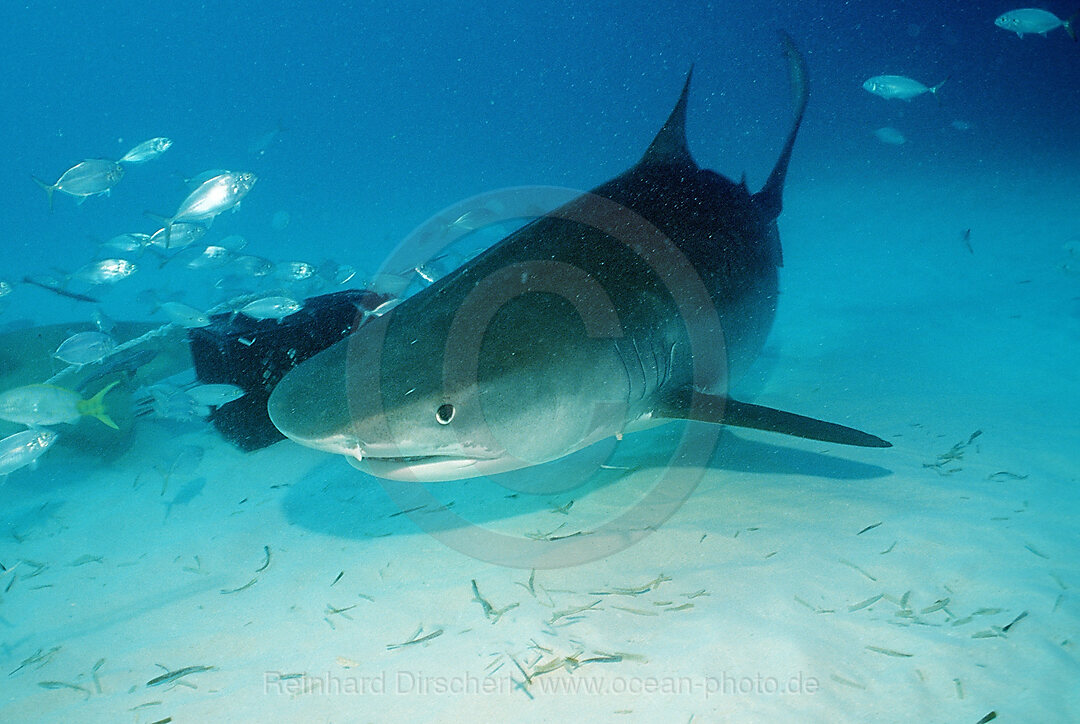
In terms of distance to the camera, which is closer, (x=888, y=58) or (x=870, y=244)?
(x=870, y=244)

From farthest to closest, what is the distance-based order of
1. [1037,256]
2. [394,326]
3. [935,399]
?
[1037,256], [935,399], [394,326]

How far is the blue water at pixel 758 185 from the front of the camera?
310cm

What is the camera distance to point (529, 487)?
13.0 ft

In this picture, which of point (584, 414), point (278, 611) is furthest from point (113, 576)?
point (584, 414)

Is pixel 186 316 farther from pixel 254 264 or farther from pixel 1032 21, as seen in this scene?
pixel 1032 21

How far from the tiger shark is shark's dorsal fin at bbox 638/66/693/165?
1cm

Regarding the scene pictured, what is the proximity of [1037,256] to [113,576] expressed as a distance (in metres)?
17.2

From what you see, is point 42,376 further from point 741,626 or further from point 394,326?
point 741,626

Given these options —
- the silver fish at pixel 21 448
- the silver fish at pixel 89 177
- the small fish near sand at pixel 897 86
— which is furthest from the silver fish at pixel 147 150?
the small fish near sand at pixel 897 86

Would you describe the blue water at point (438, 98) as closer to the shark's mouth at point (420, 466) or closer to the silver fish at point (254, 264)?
the silver fish at point (254, 264)

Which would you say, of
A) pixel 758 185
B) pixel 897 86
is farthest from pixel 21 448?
pixel 758 185

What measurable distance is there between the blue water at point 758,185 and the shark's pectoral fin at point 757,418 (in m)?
0.49

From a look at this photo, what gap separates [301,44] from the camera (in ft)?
405

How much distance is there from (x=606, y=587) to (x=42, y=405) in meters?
4.55
